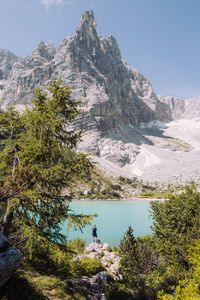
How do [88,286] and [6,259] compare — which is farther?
[88,286]

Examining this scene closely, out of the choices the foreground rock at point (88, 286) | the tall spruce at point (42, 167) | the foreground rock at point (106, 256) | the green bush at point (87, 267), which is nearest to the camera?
the tall spruce at point (42, 167)

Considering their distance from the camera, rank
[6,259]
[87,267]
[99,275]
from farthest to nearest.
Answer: [87,267] < [99,275] < [6,259]

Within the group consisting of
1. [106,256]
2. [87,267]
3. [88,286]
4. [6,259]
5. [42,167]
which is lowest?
[106,256]

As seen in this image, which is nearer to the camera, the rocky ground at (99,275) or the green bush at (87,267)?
the rocky ground at (99,275)

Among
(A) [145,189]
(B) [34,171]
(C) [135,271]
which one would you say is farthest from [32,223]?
(A) [145,189]

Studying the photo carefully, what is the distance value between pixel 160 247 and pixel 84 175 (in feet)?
22.9

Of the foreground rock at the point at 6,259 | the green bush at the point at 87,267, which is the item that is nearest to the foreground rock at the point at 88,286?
the green bush at the point at 87,267

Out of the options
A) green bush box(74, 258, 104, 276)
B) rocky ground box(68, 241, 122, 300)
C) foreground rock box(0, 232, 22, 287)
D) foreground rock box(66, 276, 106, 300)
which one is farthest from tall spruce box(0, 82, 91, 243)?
green bush box(74, 258, 104, 276)

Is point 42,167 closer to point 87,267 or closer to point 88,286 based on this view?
point 88,286

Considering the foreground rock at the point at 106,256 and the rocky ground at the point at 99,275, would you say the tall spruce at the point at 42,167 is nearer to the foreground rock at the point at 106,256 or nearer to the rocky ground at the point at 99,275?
the rocky ground at the point at 99,275

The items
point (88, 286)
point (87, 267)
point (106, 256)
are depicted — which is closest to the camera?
point (88, 286)

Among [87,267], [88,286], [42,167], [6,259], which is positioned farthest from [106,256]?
[6,259]

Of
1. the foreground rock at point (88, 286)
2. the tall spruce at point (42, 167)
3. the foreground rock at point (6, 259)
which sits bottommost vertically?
the foreground rock at point (88, 286)

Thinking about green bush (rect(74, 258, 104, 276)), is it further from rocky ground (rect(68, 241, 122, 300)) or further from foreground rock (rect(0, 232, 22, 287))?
foreground rock (rect(0, 232, 22, 287))
